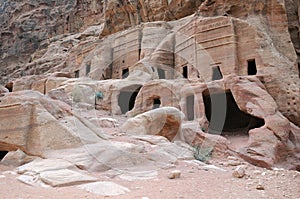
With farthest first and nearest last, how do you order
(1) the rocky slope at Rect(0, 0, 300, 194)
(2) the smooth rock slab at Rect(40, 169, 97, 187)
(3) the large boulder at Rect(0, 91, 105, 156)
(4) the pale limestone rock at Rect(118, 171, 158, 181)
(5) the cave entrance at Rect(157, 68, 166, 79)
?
1. (5) the cave entrance at Rect(157, 68, 166, 79)
2. (1) the rocky slope at Rect(0, 0, 300, 194)
3. (3) the large boulder at Rect(0, 91, 105, 156)
4. (4) the pale limestone rock at Rect(118, 171, 158, 181)
5. (2) the smooth rock slab at Rect(40, 169, 97, 187)

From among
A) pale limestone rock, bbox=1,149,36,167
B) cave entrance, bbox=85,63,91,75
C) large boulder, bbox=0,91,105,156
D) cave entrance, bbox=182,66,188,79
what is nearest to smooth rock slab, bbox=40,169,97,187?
large boulder, bbox=0,91,105,156

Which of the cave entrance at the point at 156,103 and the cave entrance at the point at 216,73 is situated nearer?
the cave entrance at the point at 156,103

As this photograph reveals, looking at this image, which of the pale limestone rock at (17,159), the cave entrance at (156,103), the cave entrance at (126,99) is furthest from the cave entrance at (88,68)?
the pale limestone rock at (17,159)

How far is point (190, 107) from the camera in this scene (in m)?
17.7

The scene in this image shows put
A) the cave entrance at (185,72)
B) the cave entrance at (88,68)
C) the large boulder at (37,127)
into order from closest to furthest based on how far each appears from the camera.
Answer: the large boulder at (37,127)
the cave entrance at (185,72)
the cave entrance at (88,68)

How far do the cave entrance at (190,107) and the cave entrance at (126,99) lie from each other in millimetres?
4836

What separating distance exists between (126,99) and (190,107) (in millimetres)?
5889

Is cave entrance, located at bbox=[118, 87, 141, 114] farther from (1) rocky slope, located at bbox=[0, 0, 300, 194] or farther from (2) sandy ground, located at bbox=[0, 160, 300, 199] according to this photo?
(2) sandy ground, located at bbox=[0, 160, 300, 199]

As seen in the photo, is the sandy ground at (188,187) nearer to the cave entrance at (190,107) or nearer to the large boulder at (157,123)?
the large boulder at (157,123)

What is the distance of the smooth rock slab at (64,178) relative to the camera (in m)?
5.74

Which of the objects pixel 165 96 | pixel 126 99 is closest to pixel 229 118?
pixel 165 96

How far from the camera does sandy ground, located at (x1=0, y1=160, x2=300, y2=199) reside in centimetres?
526

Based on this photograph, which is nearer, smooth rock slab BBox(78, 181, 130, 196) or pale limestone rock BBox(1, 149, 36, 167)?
smooth rock slab BBox(78, 181, 130, 196)

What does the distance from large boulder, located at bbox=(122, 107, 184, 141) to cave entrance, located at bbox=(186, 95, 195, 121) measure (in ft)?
17.5
